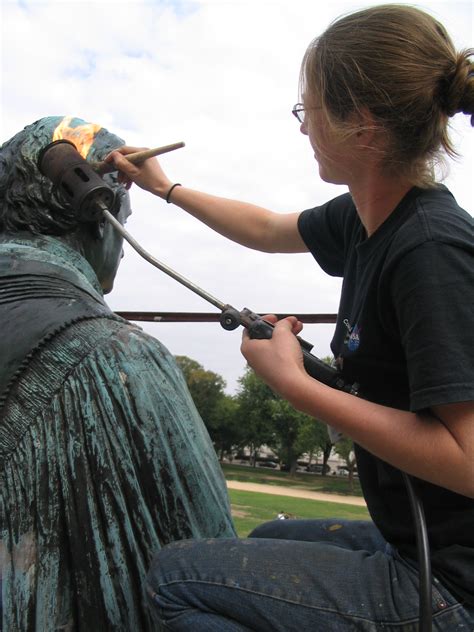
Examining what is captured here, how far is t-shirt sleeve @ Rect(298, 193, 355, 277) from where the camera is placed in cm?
221

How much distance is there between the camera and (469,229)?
4.78 feet

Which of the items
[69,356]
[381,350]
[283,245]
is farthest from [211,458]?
[283,245]

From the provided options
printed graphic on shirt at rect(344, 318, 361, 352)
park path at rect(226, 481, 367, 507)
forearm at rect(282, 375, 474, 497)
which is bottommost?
park path at rect(226, 481, 367, 507)

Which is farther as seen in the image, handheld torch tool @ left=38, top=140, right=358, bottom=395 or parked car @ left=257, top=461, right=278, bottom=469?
parked car @ left=257, top=461, right=278, bottom=469

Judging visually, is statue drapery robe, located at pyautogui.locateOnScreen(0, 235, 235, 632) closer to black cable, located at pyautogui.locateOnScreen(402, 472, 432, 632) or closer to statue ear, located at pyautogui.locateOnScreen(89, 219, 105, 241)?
statue ear, located at pyautogui.locateOnScreen(89, 219, 105, 241)

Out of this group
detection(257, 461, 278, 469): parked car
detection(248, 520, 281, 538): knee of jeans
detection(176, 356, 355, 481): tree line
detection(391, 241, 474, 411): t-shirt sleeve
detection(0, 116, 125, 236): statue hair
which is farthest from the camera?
detection(257, 461, 278, 469): parked car

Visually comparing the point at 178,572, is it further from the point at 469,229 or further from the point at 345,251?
the point at 345,251

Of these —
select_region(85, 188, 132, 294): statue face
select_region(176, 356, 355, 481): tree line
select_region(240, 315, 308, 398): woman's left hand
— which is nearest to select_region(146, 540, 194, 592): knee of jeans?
select_region(240, 315, 308, 398): woman's left hand

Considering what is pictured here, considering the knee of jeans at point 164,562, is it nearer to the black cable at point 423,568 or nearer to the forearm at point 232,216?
the black cable at point 423,568

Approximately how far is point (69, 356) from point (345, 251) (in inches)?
33.7

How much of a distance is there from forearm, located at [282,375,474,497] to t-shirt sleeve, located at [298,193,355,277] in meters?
0.78

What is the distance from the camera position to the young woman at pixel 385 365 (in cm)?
137

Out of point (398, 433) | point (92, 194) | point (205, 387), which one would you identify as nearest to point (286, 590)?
point (398, 433)

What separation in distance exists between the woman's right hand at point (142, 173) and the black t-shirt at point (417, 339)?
41.4 inches
